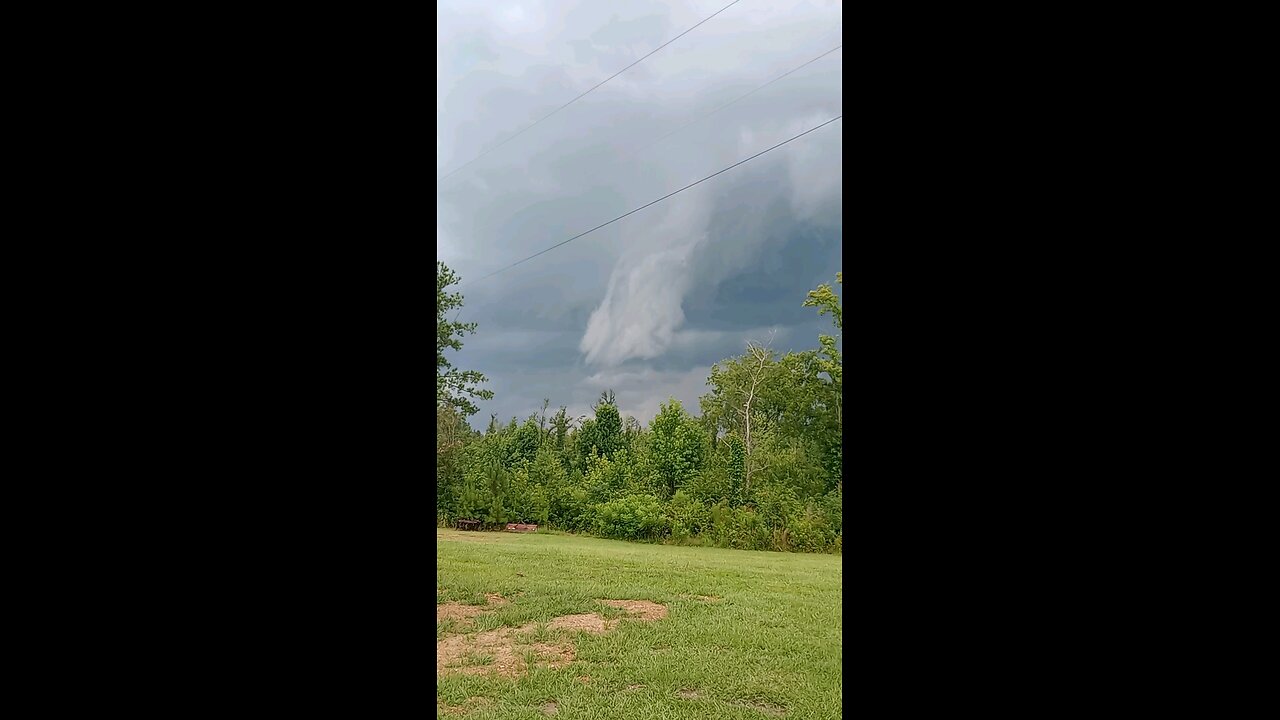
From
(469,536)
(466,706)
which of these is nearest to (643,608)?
(466,706)

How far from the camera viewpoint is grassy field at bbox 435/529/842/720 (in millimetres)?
3648

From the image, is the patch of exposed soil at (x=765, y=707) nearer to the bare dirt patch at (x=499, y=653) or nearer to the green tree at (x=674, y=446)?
the bare dirt patch at (x=499, y=653)

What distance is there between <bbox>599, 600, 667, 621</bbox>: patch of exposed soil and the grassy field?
13 mm

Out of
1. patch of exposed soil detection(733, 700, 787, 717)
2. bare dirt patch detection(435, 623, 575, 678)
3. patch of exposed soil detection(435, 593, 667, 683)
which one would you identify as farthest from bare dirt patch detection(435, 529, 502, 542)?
patch of exposed soil detection(733, 700, 787, 717)

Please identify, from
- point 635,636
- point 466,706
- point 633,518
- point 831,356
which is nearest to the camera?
point 466,706

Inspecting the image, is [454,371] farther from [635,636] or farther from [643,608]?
[635,636]

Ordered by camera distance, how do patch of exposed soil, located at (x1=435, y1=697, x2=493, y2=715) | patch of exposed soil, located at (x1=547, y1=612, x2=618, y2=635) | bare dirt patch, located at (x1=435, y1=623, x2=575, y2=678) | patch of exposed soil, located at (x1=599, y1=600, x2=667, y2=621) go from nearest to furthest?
patch of exposed soil, located at (x1=435, y1=697, x2=493, y2=715), bare dirt patch, located at (x1=435, y1=623, x2=575, y2=678), patch of exposed soil, located at (x1=547, y1=612, x2=618, y2=635), patch of exposed soil, located at (x1=599, y1=600, x2=667, y2=621)

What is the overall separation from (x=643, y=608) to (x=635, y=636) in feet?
2.15

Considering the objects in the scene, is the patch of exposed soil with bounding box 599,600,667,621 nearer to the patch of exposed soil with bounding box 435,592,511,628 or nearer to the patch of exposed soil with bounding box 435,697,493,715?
the patch of exposed soil with bounding box 435,592,511,628

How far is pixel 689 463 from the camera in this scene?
28.3 ft

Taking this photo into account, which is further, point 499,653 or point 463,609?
point 463,609

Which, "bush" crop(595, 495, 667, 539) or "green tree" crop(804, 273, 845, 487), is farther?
"bush" crop(595, 495, 667, 539)
